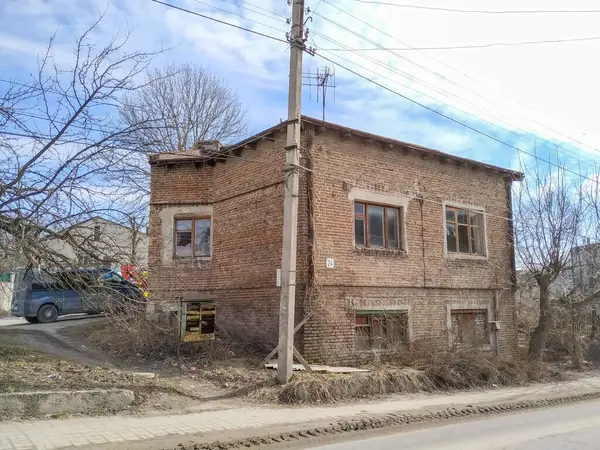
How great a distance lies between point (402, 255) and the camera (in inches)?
567

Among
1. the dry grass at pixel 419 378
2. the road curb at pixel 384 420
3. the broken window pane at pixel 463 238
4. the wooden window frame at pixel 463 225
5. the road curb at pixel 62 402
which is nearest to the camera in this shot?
→ the road curb at pixel 384 420

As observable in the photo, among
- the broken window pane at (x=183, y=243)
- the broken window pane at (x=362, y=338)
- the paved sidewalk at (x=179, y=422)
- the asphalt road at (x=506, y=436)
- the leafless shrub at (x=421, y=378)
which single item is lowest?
the asphalt road at (x=506, y=436)

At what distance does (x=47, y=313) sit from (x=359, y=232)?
1378 centimetres

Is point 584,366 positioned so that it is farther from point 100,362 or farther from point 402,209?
point 100,362

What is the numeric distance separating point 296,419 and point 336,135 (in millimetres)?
7648

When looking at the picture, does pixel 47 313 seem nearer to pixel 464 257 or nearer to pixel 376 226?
pixel 376 226

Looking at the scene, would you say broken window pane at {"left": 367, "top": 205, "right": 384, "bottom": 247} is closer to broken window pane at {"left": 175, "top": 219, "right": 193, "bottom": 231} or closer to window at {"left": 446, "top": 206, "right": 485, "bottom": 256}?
window at {"left": 446, "top": 206, "right": 485, "bottom": 256}

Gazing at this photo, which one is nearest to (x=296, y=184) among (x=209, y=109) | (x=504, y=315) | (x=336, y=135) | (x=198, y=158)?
(x=336, y=135)

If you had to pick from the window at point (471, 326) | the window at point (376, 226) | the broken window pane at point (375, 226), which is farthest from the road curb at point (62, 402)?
the window at point (471, 326)

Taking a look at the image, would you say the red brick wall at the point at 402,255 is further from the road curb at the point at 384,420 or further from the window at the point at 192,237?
the window at the point at 192,237

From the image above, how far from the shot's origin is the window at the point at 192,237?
611 inches

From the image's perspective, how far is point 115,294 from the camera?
8.64m

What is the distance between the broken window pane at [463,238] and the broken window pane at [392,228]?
8.77 ft

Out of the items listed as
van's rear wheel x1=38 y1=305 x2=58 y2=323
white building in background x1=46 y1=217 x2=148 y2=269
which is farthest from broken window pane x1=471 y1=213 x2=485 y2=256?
van's rear wheel x1=38 y1=305 x2=58 y2=323
